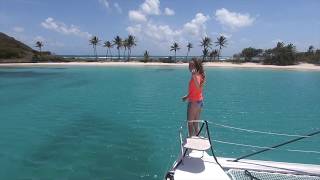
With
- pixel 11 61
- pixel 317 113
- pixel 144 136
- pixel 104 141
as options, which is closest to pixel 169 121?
pixel 144 136

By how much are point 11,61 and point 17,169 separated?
320 feet

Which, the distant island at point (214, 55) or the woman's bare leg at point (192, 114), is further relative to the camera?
the distant island at point (214, 55)

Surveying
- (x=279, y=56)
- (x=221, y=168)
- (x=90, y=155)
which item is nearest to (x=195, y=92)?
(x=221, y=168)

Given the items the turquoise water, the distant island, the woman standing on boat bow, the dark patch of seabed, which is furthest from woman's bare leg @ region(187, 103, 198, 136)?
the distant island

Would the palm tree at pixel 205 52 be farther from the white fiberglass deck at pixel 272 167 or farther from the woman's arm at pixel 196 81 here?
the white fiberglass deck at pixel 272 167

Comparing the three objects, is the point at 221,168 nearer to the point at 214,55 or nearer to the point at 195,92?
the point at 195,92

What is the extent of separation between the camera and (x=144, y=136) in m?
15.2

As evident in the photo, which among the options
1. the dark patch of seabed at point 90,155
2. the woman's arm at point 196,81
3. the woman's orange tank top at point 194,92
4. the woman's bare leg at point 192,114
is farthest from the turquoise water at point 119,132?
the woman's arm at point 196,81

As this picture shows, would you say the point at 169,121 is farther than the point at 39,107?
No

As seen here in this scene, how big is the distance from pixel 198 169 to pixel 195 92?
2.23 metres

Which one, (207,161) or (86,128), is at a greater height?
(207,161)

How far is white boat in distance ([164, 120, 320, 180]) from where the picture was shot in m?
6.97

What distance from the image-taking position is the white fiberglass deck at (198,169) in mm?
6867

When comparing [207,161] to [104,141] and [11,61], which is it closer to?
[104,141]
